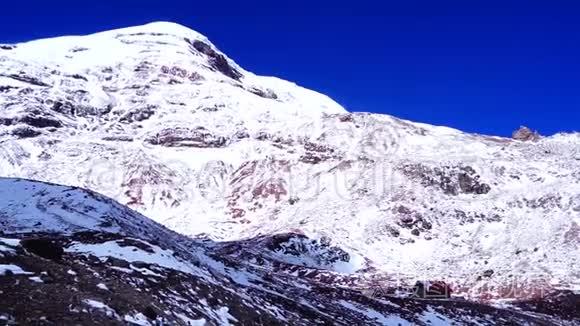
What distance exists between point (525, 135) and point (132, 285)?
334 ft

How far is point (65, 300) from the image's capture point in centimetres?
1944

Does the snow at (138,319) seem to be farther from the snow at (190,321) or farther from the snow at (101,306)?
the snow at (190,321)

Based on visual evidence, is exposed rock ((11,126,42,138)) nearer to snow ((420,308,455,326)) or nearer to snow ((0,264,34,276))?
snow ((420,308,455,326))

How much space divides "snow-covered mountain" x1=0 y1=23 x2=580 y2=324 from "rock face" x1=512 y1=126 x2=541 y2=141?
520 centimetres

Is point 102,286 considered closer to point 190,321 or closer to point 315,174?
point 190,321

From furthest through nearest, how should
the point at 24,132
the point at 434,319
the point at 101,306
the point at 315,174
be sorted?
the point at 24,132, the point at 315,174, the point at 434,319, the point at 101,306

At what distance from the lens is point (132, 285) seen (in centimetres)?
2339

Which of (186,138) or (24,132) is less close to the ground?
(186,138)

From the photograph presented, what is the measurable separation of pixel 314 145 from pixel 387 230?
3063cm

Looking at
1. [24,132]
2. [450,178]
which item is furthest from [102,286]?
[24,132]

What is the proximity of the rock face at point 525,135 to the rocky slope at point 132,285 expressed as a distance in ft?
210

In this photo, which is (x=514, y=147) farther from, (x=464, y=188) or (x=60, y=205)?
→ (x=60, y=205)

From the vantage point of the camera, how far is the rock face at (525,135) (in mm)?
113088

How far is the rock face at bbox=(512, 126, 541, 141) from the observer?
113m
